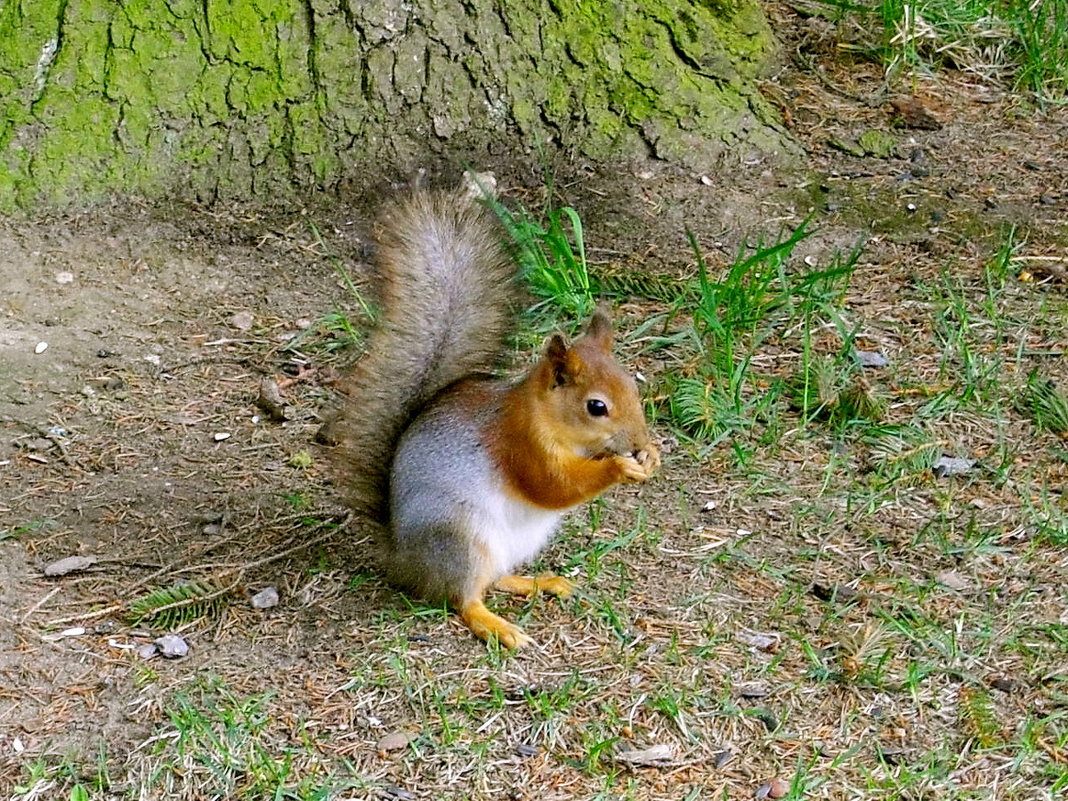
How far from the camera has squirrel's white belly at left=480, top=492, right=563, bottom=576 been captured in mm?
2564

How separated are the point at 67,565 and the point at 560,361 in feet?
3.36

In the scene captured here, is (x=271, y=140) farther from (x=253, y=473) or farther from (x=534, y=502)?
(x=534, y=502)

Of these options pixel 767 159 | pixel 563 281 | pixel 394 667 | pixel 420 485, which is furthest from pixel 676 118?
pixel 394 667

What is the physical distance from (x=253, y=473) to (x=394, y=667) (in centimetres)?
75

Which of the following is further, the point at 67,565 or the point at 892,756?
the point at 67,565

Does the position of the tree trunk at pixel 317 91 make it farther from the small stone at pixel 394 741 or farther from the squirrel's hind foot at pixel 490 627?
the small stone at pixel 394 741

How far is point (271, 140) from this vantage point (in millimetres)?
3750

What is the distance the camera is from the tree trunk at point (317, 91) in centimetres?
367

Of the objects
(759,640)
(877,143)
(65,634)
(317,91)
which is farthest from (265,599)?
(877,143)

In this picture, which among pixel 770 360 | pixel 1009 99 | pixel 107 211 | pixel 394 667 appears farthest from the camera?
pixel 1009 99

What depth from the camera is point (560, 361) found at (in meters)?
2.49

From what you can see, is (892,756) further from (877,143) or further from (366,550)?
(877,143)

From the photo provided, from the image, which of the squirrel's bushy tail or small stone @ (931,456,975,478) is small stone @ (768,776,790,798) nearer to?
the squirrel's bushy tail

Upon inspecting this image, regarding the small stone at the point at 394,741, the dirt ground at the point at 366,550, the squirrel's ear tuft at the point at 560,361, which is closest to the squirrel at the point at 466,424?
the squirrel's ear tuft at the point at 560,361
